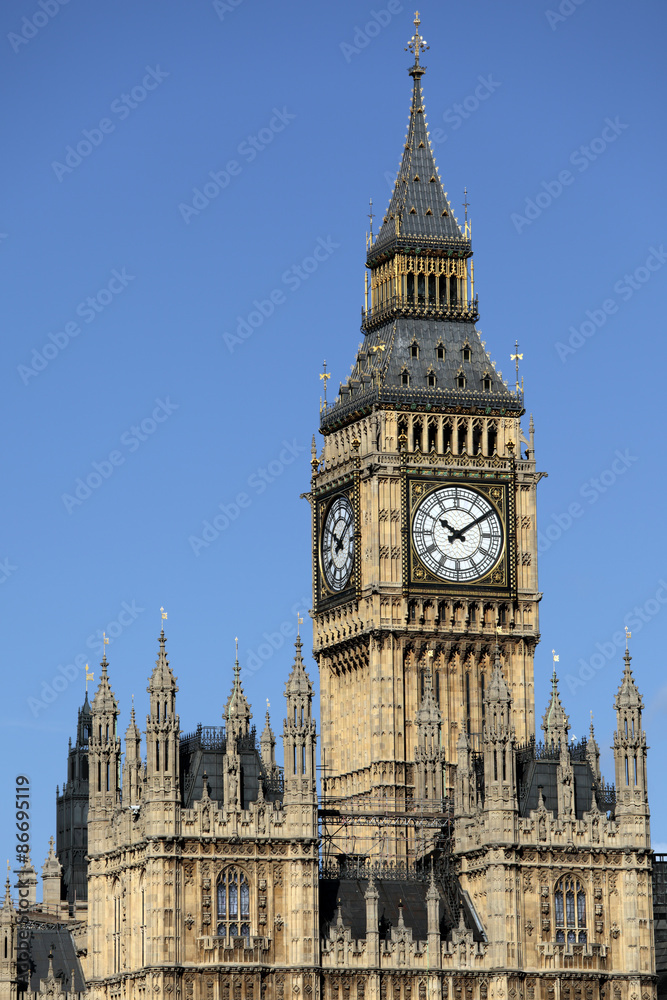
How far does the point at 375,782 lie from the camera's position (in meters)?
147

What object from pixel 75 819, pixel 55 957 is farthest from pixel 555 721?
pixel 75 819

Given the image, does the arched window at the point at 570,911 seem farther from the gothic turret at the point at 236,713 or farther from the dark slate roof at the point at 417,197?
the dark slate roof at the point at 417,197

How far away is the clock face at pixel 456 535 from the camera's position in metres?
150

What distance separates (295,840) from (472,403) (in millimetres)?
34656

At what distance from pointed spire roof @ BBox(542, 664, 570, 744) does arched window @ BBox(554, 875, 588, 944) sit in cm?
658

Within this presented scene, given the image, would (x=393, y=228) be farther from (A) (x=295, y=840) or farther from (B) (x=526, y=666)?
(A) (x=295, y=840)

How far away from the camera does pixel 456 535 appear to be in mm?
150125

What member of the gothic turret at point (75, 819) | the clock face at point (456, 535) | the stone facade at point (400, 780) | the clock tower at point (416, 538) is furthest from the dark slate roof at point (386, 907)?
the gothic turret at point (75, 819)

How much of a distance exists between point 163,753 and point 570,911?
1909 centimetres

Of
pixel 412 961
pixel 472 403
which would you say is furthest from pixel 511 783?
pixel 472 403

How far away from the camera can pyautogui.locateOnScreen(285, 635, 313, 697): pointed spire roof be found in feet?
416

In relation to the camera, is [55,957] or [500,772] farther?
[55,957]

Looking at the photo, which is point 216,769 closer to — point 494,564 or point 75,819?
point 494,564

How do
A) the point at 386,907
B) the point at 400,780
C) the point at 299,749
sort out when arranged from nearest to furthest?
the point at 299,749
the point at 386,907
the point at 400,780
